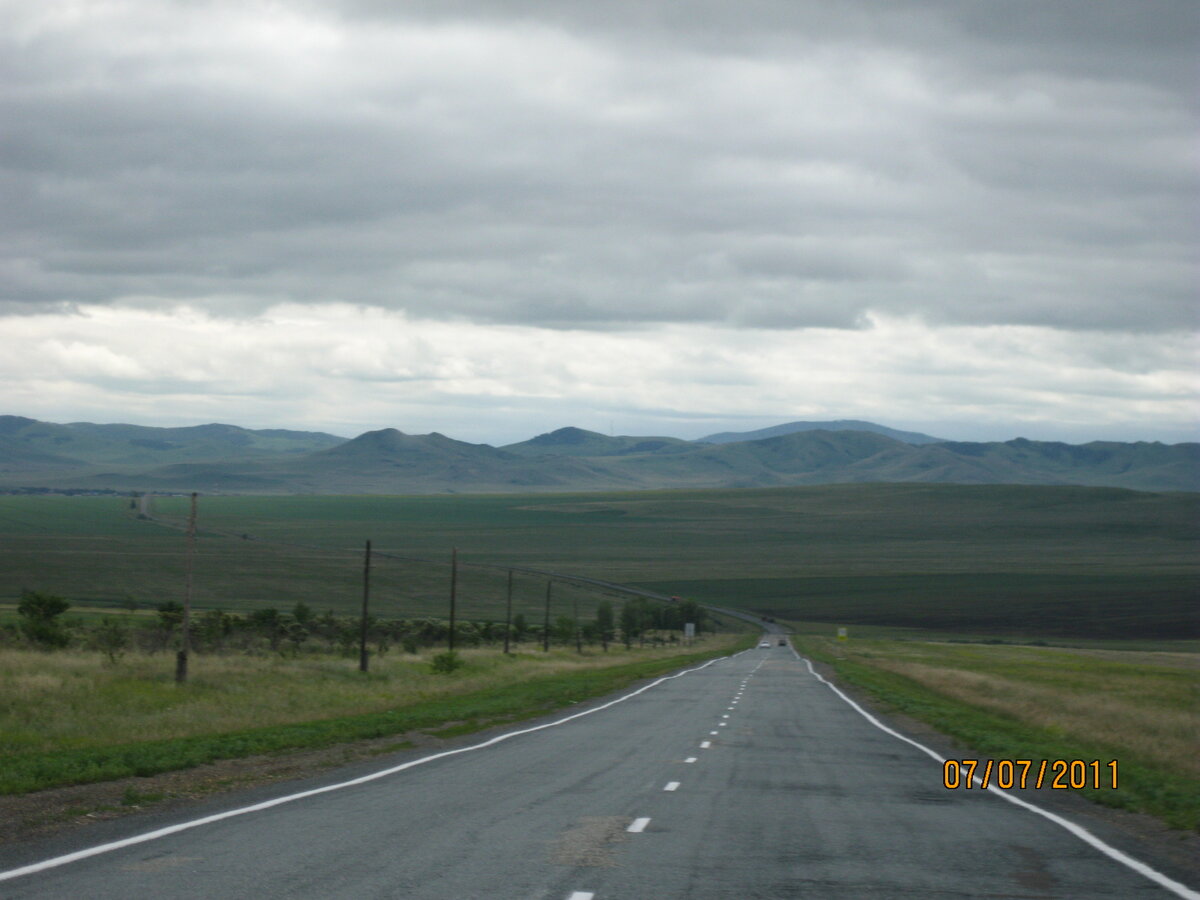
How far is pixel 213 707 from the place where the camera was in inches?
1094

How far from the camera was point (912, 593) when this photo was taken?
15300 cm

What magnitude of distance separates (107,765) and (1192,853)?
43.6ft

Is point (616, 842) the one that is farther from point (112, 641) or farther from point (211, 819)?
point (112, 641)

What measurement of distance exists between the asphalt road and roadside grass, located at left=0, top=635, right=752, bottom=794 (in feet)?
11.7

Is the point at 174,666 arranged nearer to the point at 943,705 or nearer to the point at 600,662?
the point at 943,705

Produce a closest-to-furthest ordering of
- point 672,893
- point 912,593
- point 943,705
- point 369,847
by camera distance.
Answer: point 672,893
point 369,847
point 943,705
point 912,593

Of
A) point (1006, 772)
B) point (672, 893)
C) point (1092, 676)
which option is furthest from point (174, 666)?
point (1092, 676)

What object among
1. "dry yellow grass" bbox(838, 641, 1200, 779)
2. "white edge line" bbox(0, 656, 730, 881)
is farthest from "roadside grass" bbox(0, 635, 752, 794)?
"dry yellow grass" bbox(838, 641, 1200, 779)

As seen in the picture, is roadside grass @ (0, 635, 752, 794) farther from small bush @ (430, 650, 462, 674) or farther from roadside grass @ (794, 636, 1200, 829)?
roadside grass @ (794, 636, 1200, 829)

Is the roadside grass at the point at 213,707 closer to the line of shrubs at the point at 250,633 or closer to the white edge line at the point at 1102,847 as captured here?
the line of shrubs at the point at 250,633

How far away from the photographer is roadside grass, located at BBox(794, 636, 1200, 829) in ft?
56.7

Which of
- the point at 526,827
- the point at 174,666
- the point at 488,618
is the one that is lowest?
the point at 488,618
